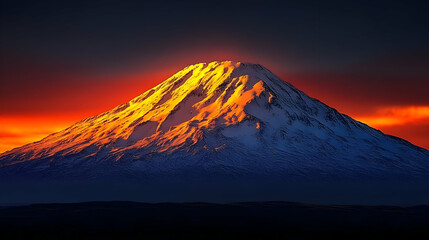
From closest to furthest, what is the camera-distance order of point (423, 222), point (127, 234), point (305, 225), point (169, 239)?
point (169, 239), point (127, 234), point (305, 225), point (423, 222)

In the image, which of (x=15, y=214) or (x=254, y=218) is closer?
(x=254, y=218)

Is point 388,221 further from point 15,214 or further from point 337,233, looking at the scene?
point 15,214

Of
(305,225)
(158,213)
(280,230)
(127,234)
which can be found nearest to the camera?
(127,234)

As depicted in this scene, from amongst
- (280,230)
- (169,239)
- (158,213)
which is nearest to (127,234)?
(169,239)

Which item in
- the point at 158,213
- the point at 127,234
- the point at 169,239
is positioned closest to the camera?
the point at 169,239

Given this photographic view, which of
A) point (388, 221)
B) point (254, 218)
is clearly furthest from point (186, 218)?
point (388, 221)

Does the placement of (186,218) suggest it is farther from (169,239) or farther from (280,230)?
(169,239)
